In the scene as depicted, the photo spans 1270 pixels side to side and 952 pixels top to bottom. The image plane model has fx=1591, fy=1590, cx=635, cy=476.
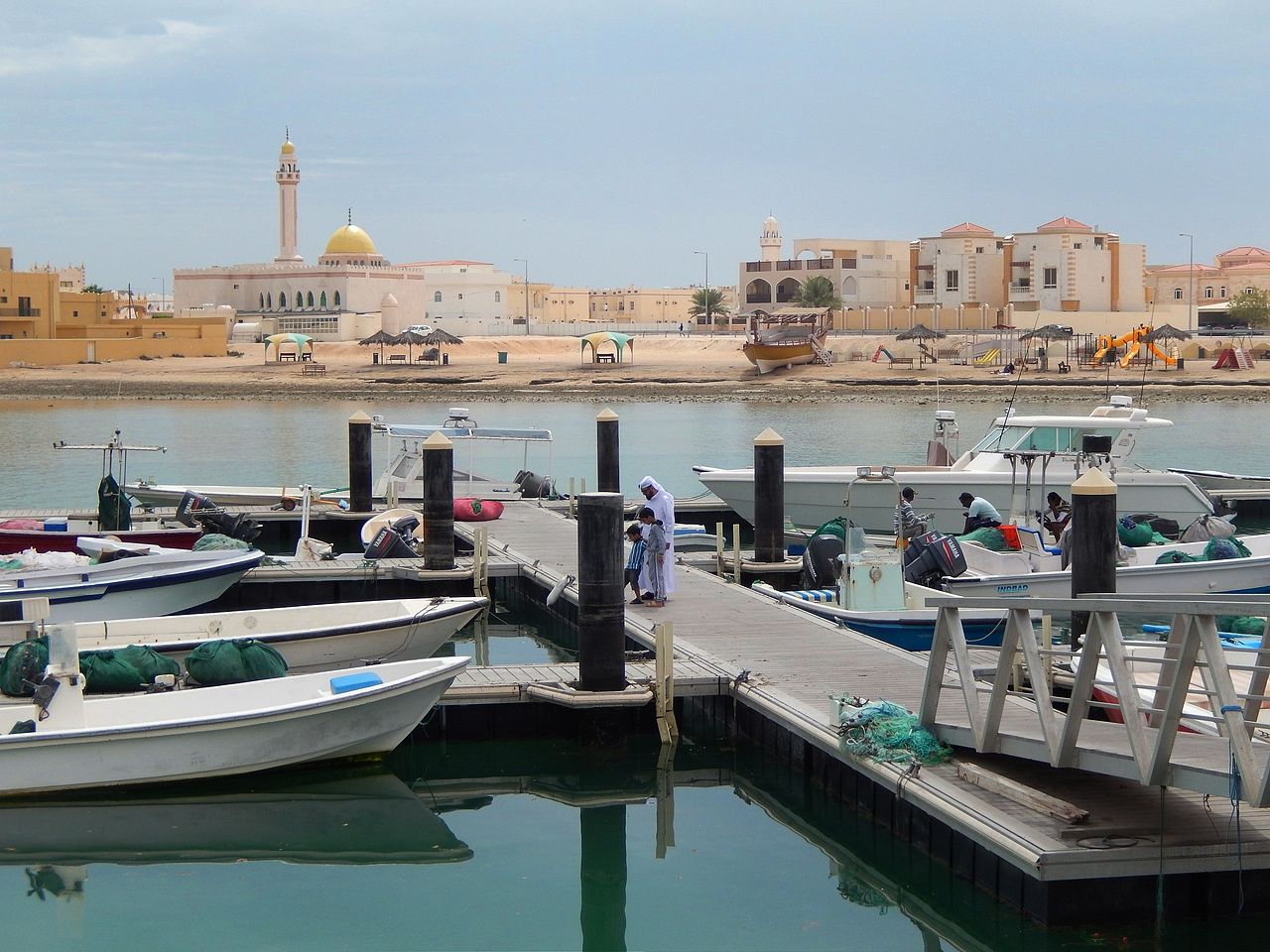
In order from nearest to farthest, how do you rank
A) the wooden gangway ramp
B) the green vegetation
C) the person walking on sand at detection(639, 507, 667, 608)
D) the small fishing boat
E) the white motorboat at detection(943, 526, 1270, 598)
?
the wooden gangway ramp, the person walking on sand at detection(639, 507, 667, 608), the white motorboat at detection(943, 526, 1270, 598), the small fishing boat, the green vegetation

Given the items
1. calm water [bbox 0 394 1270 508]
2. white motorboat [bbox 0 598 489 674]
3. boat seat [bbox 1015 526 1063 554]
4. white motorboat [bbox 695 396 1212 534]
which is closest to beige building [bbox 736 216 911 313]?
calm water [bbox 0 394 1270 508]

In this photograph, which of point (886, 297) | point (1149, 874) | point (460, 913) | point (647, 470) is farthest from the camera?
point (886, 297)

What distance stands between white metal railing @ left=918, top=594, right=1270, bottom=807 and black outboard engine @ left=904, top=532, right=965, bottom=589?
596 cm

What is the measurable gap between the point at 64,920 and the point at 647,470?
34.3 metres

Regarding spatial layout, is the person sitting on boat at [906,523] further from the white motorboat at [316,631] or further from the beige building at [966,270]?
the beige building at [966,270]

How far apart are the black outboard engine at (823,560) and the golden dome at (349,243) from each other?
299 feet

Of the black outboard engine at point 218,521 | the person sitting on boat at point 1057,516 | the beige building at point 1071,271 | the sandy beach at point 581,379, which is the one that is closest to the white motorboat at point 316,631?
the black outboard engine at point 218,521

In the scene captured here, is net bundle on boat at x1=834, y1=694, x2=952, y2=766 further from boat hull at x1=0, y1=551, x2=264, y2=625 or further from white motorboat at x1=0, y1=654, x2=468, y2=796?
boat hull at x1=0, y1=551, x2=264, y2=625

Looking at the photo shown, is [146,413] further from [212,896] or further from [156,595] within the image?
[212,896]

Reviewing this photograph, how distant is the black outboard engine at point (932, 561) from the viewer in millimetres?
17219

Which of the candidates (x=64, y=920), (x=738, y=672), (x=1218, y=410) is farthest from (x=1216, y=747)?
(x=1218, y=410)

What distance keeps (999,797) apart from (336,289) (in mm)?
93823

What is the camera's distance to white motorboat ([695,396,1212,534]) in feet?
72.8

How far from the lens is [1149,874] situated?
30.1ft
